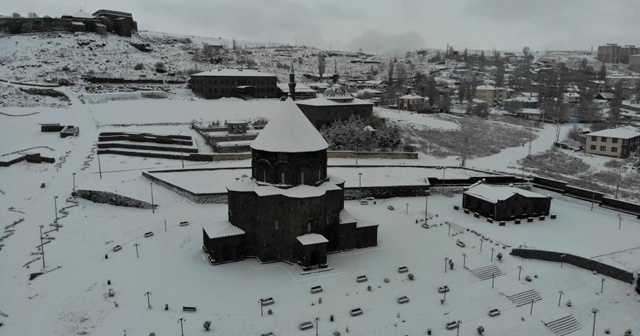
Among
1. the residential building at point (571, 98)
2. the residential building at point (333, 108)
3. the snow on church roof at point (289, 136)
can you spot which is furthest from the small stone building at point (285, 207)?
the residential building at point (571, 98)

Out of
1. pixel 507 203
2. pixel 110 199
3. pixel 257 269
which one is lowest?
pixel 257 269

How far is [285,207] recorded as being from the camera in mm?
24406

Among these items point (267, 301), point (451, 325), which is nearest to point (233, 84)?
point (267, 301)

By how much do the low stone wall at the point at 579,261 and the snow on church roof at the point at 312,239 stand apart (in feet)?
35.9

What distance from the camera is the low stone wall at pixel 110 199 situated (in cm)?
3238

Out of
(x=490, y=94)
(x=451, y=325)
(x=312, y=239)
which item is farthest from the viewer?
(x=490, y=94)

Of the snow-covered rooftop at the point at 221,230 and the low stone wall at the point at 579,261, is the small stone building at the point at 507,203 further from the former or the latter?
the snow-covered rooftop at the point at 221,230

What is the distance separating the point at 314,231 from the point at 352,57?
140180mm

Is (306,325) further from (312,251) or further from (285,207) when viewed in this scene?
(285,207)

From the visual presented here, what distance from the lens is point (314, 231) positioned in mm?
24953

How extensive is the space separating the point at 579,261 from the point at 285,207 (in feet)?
52.4

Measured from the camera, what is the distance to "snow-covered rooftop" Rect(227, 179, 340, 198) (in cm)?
2435

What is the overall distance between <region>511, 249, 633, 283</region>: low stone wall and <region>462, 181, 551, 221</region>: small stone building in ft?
18.6

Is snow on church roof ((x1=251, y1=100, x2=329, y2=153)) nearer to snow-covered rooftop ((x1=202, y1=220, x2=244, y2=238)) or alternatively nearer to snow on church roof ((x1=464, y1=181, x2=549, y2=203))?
snow-covered rooftop ((x1=202, y1=220, x2=244, y2=238))
